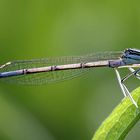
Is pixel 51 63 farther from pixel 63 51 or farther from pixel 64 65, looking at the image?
pixel 64 65

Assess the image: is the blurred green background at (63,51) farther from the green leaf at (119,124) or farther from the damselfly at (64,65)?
the green leaf at (119,124)

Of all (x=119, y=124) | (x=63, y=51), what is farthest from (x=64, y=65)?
(x=119, y=124)

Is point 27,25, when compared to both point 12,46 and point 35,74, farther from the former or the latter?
point 35,74

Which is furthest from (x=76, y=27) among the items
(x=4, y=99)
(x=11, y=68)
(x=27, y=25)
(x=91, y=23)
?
(x=4, y=99)

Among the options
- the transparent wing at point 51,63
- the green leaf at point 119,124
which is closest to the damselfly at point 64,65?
the transparent wing at point 51,63

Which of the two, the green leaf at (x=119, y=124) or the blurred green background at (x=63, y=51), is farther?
the blurred green background at (x=63, y=51)

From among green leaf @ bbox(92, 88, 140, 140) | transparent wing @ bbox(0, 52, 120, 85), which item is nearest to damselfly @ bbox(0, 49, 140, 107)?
transparent wing @ bbox(0, 52, 120, 85)

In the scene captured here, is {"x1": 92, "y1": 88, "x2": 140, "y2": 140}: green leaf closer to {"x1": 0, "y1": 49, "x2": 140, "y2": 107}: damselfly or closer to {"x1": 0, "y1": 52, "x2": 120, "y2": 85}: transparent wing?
{"x1": 0, "y1": 49, "x2": 140, "y2": 107}: damselfly
